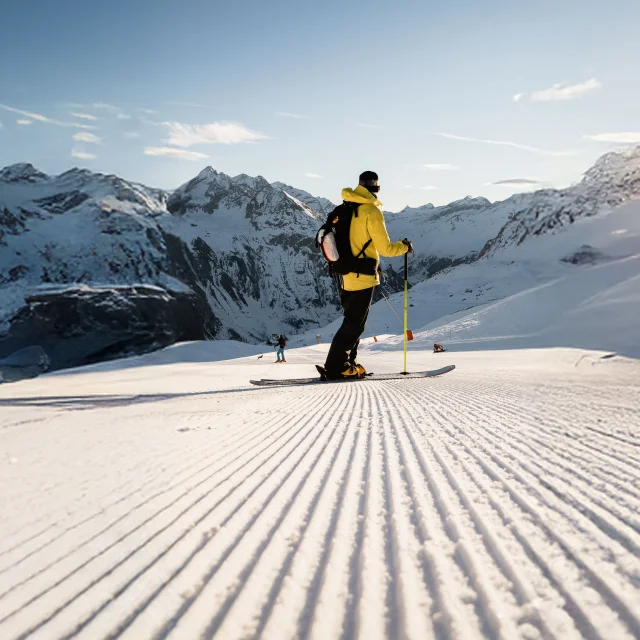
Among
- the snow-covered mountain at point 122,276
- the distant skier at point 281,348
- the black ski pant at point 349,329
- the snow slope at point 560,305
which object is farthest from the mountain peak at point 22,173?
Answer: the black ski pant at point 349,329

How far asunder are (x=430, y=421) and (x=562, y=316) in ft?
68.3

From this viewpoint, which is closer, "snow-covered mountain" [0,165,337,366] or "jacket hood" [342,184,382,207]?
"jacket hood" [342,184,382,207]

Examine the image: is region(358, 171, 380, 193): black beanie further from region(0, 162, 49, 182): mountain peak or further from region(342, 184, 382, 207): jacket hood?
region(0, 162, 49, 182): mountain peak

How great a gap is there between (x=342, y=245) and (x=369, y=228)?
1.49 ft

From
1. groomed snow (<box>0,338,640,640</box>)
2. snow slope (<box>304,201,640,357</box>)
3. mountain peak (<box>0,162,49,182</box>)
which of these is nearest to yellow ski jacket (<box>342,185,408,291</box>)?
groomed snow (<box>0,338,640,640</box>)

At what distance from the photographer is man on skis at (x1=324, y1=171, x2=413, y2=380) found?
6445 mm

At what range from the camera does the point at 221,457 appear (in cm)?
236

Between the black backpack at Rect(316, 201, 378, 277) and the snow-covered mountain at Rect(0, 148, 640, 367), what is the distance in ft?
224

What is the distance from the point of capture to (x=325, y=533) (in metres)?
1.47

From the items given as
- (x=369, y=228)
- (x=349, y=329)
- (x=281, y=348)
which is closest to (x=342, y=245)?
(x=369, y=228)

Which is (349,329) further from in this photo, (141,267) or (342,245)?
(141,267)

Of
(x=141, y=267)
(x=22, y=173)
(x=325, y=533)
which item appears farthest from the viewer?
(x=22, y=173)

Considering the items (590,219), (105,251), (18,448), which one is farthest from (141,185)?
(18,448)

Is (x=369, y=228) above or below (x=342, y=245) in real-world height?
above
